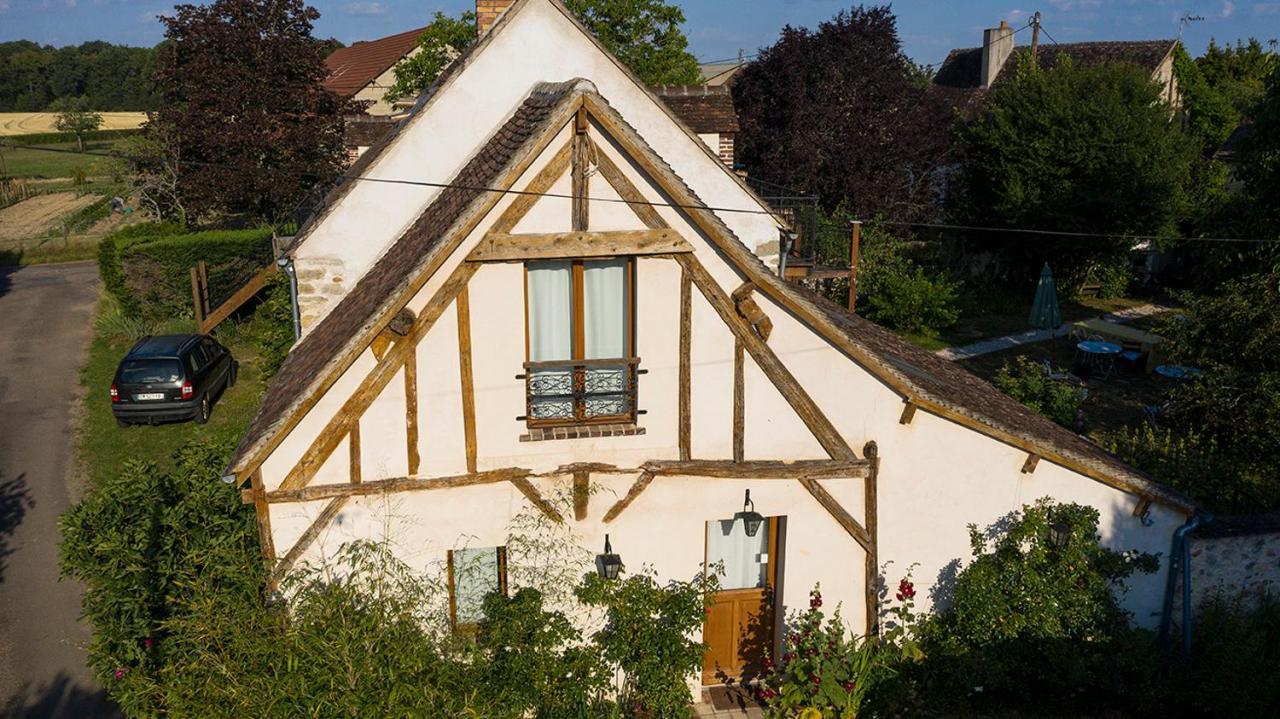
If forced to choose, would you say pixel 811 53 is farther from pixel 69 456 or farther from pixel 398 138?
pixel 69 456

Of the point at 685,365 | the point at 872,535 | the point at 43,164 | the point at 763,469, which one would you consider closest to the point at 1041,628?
the point at 872,535

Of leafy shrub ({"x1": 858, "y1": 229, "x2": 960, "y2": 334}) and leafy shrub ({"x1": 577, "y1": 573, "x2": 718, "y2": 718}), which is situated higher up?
leafy shrub ({"x1": 858, "y1": 229, "x2": 960, "y2": 334})

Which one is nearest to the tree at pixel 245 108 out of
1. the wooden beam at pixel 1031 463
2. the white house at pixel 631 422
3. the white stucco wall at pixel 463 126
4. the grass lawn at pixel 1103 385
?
the white stucco wall at pixel 463 126

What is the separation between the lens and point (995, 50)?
42.1 meters

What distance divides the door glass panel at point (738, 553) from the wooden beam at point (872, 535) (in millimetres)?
1086

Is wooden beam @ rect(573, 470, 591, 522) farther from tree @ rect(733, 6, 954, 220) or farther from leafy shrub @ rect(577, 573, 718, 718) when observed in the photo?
tree @ rect(733, 6, 954, 220)

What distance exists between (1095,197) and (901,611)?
75.1ft

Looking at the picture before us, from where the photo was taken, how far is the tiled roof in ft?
27.6

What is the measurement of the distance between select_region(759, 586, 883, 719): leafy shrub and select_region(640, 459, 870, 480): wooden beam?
4.16ft

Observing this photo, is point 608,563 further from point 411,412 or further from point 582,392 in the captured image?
point 411,412

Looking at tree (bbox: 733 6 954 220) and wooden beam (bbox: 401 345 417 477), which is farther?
tree (bbox: 733 6 954 220)

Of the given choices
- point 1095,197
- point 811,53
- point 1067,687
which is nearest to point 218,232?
point 811,53

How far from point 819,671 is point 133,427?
50.3 ft

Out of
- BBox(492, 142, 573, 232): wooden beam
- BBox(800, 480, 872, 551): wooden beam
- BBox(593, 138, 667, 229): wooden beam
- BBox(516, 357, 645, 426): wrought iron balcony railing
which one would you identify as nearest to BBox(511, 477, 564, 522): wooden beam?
BBox(516, 357, 645, 426): wrought iron balcony railing
